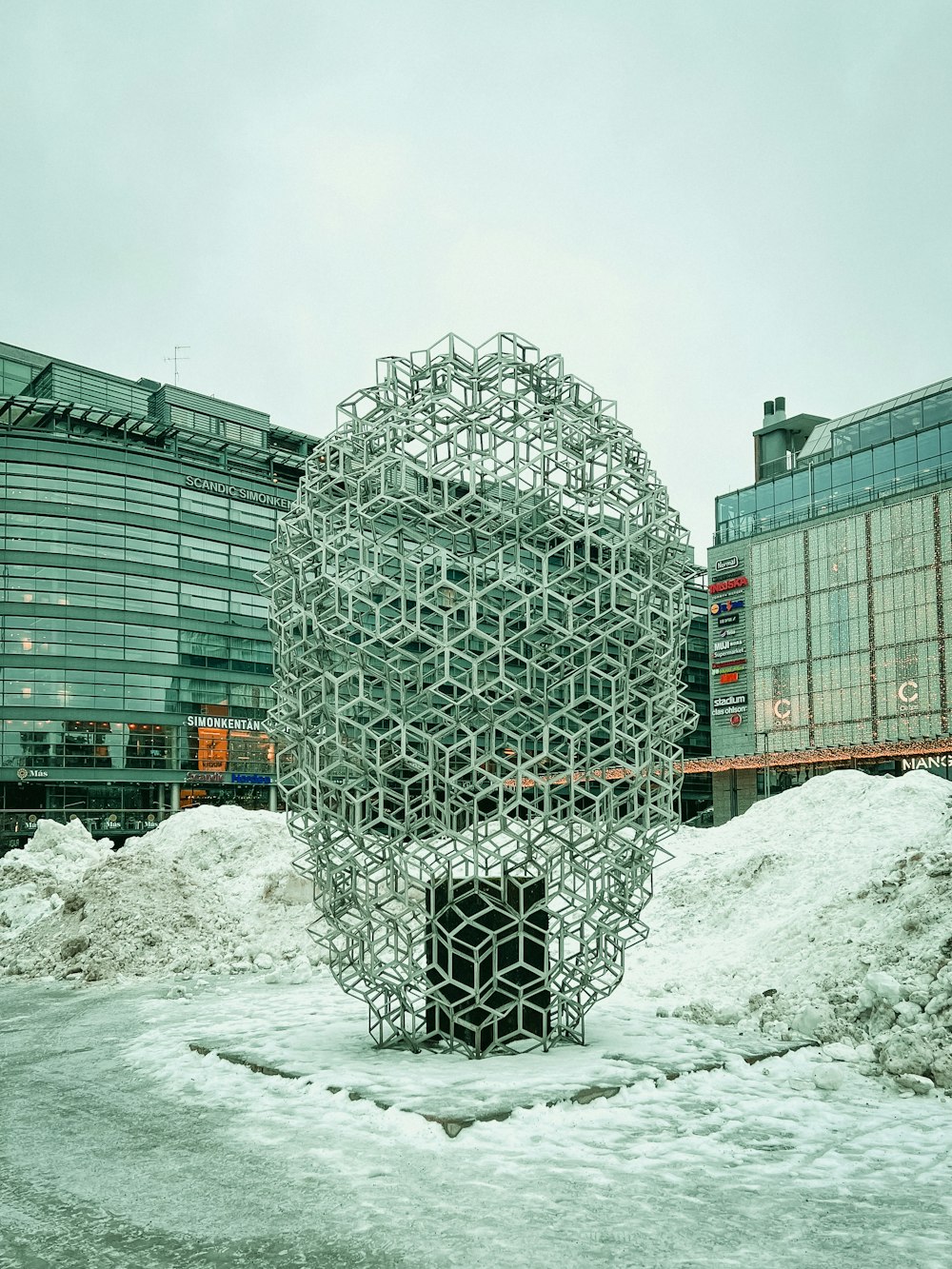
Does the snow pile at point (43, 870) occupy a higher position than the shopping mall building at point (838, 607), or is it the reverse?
the shopping mall building at point (838, 607)

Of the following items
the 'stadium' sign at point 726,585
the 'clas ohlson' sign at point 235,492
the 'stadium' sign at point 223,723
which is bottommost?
the 'stadium' sign at point 223,723

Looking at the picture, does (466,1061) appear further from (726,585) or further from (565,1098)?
(726,585)

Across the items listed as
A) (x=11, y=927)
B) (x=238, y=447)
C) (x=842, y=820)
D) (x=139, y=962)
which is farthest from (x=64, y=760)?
(x=842, y=820)

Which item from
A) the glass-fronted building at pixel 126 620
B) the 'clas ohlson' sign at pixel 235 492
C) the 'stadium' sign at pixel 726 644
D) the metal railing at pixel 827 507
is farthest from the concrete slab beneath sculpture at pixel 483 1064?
the 'stadium' sign at pixel 726 644

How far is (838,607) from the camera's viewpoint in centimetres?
6788

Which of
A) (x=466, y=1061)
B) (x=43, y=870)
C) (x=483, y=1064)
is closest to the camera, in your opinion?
(x=483, y=1064)

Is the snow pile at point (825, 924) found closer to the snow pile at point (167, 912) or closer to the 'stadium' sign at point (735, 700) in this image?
the snow pile at point (167, 912)

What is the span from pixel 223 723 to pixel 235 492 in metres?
14.2

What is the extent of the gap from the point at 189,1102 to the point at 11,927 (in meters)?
12.3

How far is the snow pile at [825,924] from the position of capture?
10227 mm

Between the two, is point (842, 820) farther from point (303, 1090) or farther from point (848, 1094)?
point (303, 1090)

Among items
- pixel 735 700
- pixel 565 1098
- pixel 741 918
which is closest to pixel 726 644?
pixel 735 700

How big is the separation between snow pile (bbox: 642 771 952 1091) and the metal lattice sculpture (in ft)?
7.96

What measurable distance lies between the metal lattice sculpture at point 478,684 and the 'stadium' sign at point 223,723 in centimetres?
5629
